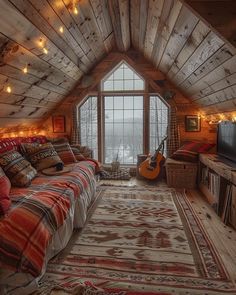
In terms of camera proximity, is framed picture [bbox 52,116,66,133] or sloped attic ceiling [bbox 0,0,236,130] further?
framed picture [bbox 52,116,66,133]

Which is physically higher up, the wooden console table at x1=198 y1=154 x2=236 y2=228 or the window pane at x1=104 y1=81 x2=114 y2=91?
the window pane at x1=104 y1=81 x2=114 y2=91

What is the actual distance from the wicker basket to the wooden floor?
0.73 feet

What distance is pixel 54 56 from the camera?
2.76 metres

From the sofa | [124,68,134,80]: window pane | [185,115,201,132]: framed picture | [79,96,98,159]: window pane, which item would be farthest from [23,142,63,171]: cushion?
[185,115,201,132]: framed picture

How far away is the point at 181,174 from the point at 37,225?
274cm

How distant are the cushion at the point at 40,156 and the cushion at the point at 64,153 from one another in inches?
12.3

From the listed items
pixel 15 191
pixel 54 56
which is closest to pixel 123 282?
pixel 15 191

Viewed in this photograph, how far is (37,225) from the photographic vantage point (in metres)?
1.56

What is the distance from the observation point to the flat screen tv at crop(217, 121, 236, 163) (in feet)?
9.37

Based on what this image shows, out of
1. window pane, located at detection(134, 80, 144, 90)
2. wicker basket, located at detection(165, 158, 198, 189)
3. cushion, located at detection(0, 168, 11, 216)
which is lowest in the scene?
wicker basket, located at detection(165, 158, 198, 189)

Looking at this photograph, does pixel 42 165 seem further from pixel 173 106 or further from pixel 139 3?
pixel 173 106

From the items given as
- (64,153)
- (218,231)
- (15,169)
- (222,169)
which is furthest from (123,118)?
(218,231)

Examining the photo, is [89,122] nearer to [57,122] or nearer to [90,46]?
[57,122]

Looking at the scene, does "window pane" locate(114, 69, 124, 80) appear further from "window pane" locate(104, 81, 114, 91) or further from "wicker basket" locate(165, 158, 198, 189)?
"wicker basket" locate(165, 158, 198, 189)
